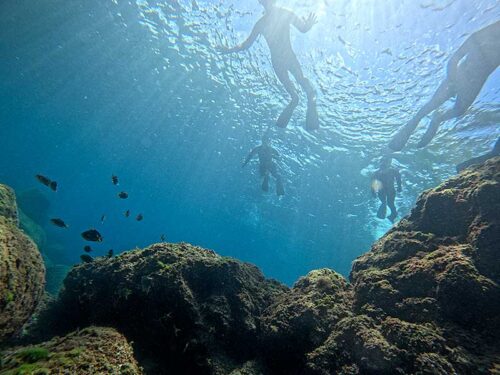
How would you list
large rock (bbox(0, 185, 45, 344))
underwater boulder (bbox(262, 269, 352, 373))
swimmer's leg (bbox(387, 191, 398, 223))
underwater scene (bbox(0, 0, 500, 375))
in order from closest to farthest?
underwater scene (bbox(0, 0, 500, 375)), large rock (bbox(0, 185, 45, 344)), underwater boulder (bbox(262, 269, 352, 373)), swimmer's leg (bbox(387, 191, 398, 223))

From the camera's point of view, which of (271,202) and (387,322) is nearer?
(387,322)

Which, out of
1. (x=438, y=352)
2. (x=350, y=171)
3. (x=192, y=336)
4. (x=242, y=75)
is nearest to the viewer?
(x=438, y=352)

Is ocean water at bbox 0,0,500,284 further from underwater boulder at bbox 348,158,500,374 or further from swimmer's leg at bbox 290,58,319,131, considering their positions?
underwater boulder at bbox 348,158,500,374

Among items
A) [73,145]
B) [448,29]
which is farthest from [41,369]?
[73,145]

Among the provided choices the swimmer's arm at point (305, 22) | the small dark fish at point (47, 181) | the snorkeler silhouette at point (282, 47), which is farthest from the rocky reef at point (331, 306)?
the snorkeler silhouette at point (282, 47)

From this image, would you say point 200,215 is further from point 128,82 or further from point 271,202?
point 128,82

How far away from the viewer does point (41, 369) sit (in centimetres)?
254

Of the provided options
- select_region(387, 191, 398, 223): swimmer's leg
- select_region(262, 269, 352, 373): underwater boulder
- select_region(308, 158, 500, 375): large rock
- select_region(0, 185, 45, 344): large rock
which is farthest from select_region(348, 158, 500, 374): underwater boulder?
select_region(387, 191, 398, 223): swimmer's leg

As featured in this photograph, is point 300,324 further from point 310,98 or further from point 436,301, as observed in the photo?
point 310,98

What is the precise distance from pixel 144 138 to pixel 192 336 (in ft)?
114

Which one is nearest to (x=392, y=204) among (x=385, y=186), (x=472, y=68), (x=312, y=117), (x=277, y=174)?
(x=385, y=186)

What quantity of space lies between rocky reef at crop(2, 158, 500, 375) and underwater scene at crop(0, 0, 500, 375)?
26 mm

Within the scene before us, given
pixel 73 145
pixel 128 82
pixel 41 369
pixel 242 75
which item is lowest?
pixel 41 369

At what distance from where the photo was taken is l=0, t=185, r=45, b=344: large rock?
12.6ft
